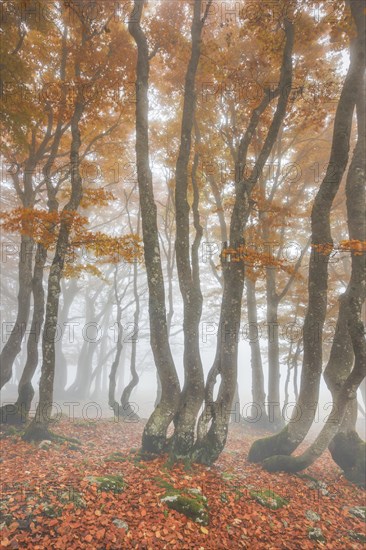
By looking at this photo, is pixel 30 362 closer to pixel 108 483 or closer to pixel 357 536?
pixel 108 483

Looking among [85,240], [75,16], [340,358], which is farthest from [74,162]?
[340,358]

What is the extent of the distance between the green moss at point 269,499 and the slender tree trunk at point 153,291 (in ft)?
7.65

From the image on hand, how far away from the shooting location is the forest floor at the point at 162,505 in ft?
15.5

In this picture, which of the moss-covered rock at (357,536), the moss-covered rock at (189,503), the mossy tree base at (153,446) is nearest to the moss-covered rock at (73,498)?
the moss-covered rock at (189,503)

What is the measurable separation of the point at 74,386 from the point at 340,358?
975 inches

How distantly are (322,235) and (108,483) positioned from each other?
7109 millimetres

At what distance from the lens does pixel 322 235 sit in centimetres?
796

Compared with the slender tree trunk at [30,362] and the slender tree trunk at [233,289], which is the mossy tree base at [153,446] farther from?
the slender tree trunk at [30,362]

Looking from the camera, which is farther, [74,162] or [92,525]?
[74,162]

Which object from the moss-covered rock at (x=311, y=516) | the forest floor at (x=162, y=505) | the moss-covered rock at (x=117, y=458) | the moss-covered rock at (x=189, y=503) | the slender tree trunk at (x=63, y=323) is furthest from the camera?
the slender tree trunk at (x=63, y=323)

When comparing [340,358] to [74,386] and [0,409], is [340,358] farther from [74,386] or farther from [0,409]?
[74,386]

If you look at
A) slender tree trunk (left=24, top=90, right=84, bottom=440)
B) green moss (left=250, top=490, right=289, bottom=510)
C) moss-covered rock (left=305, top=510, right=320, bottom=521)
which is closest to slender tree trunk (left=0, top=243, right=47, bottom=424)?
slender tree trunk (left=24, top=90, right=84, bottom=440)

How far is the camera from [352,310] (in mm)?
→ 6988

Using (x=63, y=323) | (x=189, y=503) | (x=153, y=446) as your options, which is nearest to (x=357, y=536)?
(x=189, y=503)
